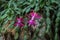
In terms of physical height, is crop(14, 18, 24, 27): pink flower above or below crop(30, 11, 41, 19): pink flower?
below

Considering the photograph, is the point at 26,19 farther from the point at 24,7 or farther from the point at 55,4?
the point at 55,4

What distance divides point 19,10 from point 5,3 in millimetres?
416

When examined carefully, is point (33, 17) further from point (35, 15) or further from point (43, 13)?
point (43, 13)

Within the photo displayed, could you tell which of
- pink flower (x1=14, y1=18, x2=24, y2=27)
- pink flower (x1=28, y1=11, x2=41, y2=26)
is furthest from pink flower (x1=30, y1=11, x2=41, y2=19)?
pink flower (x1=14, y1=18, x2=24, y2=27)

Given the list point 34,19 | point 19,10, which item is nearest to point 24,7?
point 19,10

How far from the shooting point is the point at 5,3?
3.34 meters

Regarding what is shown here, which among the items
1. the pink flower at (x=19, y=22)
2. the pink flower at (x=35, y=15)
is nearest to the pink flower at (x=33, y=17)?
the pink flower at (x=35, y=15)

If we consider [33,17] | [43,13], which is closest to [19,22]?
[33,17]

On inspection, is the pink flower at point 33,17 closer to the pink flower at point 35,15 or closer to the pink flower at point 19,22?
the pink flower at point 35,15

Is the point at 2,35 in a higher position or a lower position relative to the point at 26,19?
lower

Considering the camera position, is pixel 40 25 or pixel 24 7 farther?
pixel 24 7

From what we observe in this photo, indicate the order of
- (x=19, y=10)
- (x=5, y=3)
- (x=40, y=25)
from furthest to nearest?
1. (x=5, y=3)
2. (x=19, y=10)
3. (x=40, y=25)

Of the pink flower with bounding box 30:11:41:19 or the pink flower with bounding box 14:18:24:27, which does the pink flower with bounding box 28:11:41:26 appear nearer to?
the pink flower with bounding box 30:11:41:19

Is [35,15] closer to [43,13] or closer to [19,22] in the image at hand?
[43,13]
